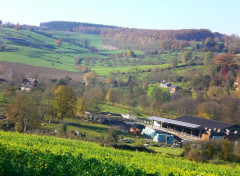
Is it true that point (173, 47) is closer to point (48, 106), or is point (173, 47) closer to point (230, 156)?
point (48, 106)

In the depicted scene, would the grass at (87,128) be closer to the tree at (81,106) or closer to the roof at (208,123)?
the tree at (81,106)

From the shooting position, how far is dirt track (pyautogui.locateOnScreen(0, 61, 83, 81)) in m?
81.8

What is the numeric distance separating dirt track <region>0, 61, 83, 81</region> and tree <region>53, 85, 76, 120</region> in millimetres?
35779

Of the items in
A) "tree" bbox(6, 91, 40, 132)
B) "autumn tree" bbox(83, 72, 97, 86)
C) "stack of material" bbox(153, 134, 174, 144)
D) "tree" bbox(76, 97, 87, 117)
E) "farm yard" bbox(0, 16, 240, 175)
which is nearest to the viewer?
"farm yard" bbox(0, 16, 240, 175)

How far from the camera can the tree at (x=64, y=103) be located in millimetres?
46094

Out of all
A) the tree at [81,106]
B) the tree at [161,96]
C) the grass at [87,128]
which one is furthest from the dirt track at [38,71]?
the grass at [87,128]

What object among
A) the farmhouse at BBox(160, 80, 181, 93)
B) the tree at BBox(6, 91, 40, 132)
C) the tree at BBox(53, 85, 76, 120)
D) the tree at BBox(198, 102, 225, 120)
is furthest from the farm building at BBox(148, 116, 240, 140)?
the farmhouse at BBox(160, 80, 181, 93)

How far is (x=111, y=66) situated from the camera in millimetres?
118062

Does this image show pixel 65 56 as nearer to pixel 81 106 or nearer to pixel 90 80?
pixel 90 80

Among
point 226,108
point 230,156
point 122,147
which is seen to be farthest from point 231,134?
point 122,147

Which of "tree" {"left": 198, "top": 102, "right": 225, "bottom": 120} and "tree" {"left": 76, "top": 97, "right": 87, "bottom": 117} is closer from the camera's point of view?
"tree" {"left": 76, "top": 97, "right": 87, "bottom": 117}

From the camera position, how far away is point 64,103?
152 feet

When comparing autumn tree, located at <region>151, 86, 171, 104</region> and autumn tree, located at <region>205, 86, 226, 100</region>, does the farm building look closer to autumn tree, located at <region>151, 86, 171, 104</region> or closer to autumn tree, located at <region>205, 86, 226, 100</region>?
autumn tree, located at <region>151, 86, 171, 104</region>

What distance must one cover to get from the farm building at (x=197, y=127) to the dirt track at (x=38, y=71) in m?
42.3
